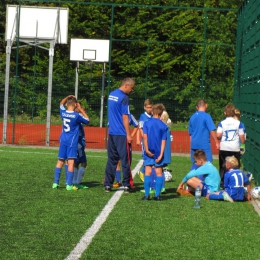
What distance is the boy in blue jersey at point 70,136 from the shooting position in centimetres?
1362

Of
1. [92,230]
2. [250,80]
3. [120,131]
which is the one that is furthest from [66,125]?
[250,80]

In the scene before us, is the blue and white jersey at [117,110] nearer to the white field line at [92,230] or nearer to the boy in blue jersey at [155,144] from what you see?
the boy in blue jersey at [155,144]

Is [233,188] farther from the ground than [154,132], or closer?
closer

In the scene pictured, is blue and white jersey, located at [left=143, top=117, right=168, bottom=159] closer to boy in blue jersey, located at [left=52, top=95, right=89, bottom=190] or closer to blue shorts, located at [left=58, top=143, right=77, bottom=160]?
boy in blue jersey, located at [left=52, top=95, right=89, bottom=190]

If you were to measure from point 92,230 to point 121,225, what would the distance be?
0.56m

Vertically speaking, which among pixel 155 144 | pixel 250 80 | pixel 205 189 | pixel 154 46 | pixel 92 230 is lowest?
pixel 92 230

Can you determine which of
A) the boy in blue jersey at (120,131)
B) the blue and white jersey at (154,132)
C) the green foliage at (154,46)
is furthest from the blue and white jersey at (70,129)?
the green foliage at (154,46)

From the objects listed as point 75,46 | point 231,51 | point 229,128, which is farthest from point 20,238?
point 231,51

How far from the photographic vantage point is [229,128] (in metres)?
14.5

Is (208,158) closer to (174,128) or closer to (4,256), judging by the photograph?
(4,256)

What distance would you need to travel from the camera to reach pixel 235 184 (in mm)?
12773

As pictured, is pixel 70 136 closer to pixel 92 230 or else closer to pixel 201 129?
pixel 201 129

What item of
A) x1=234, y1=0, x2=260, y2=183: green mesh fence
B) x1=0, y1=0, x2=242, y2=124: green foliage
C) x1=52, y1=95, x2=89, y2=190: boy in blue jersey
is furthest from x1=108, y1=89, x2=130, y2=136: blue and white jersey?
x1=0, y1=0, x2=242, y2=124: green foliage

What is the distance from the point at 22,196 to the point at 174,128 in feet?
56.8
